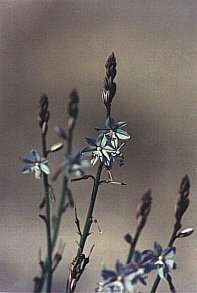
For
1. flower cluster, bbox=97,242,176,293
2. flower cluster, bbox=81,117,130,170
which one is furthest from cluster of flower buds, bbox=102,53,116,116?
flower cluster, bbox=97,242,176,293

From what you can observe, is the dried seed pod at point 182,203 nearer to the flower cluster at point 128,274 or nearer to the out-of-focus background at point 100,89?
the flower cluster at point 128,274

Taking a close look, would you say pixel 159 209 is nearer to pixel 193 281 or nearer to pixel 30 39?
pixel 193 281

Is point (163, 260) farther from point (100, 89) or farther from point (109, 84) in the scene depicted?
point (100, 89)

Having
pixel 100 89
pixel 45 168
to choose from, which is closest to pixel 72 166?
pixel 45 168

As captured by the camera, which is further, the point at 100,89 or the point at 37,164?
the point at 100,89

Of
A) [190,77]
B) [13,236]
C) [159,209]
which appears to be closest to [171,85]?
[190,77]

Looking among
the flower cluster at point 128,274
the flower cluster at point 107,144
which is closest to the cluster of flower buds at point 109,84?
the flower cluster at point 107,144
